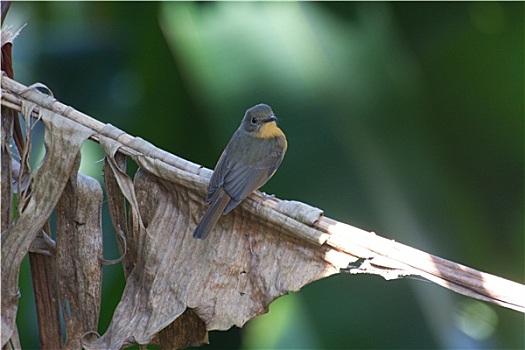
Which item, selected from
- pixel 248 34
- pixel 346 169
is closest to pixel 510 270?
pixel 346 169

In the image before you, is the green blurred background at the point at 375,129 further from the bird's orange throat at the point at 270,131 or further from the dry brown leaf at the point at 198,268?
the dry brown leaf at the point at 198,268

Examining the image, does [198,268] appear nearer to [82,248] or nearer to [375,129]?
[82,248]

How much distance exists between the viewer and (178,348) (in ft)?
8.01

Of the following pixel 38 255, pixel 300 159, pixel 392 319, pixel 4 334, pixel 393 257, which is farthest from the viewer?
pixel 300 159

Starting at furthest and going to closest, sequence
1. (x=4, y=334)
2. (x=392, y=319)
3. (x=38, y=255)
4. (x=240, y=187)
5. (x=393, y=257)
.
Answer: (x=392, y=319), (x=240, y=187), (x=38, y=255), (x=4, y=334), (x=393, y=257)

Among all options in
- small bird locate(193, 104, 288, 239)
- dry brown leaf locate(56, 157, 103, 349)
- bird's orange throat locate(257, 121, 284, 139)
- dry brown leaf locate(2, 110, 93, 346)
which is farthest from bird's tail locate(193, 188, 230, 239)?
bird's orange throat locate(257, 121, 284, 139)

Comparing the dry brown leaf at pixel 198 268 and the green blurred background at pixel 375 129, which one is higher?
the green blurred background at pixel 375 129

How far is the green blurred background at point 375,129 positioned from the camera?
3.53m

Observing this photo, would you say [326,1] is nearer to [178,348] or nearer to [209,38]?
[209,38]

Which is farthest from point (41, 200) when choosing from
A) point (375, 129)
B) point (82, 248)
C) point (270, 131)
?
point (375, 129)

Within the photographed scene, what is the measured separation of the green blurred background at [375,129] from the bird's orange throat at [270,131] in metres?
0.13

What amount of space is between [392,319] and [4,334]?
175 cm

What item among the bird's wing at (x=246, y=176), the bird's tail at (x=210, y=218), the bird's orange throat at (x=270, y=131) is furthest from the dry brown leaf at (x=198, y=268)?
the bird's orange throat at (x=270, y=131)

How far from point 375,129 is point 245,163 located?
720mm
